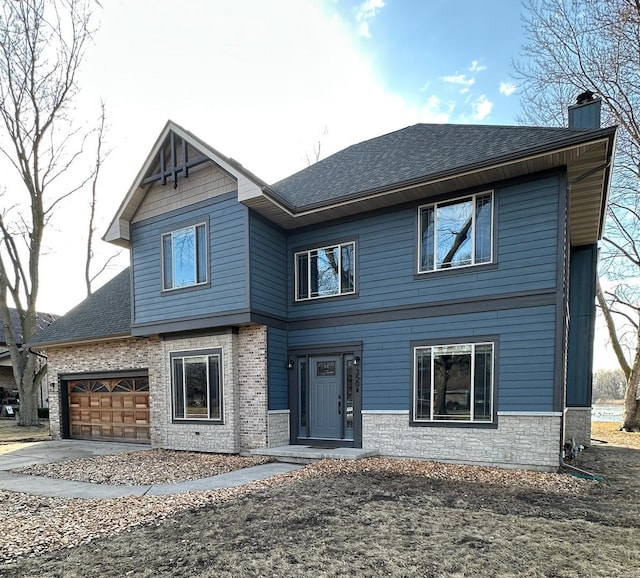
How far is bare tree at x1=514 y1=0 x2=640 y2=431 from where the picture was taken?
1248 centimetres

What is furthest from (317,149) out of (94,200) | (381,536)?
(381,536)

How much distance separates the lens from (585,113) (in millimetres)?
8031

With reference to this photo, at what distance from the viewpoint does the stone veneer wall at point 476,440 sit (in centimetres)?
724

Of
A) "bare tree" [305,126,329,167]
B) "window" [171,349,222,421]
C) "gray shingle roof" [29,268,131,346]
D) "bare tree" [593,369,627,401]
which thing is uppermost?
"bare tree" [305,126,329,167]

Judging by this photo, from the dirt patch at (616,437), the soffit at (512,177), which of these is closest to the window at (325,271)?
the soffit at (512,177)

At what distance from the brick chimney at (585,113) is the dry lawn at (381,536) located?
6.51 metres

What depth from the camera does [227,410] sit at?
9.54 meters

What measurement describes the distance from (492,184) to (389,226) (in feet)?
7.27

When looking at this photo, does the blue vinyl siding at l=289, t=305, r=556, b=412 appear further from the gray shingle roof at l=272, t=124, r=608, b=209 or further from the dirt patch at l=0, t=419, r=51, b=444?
the dirt patch at l=0, t=419, r=51, b=444

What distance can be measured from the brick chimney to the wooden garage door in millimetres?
12249

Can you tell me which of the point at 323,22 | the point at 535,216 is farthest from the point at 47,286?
the point at 535,216

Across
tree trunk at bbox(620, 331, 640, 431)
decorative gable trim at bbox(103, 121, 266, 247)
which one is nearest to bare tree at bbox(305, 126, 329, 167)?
decorative gable trim at bbox(103, 121, 266, 247)

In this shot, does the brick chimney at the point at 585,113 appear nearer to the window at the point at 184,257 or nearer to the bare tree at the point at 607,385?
the window at the point at 184,257

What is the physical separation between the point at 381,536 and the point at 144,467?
6033 millimetres
